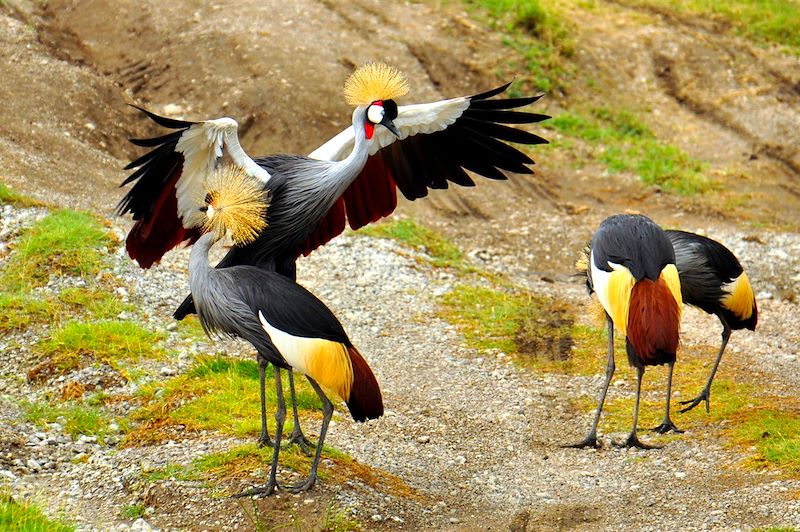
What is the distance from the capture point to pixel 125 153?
34.1ft

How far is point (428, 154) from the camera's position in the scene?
627 centimetres

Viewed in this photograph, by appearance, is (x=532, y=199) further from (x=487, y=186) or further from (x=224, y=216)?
(x=224, y=216)

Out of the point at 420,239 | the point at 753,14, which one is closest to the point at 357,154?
the point at 420,239

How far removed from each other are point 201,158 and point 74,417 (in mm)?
1753

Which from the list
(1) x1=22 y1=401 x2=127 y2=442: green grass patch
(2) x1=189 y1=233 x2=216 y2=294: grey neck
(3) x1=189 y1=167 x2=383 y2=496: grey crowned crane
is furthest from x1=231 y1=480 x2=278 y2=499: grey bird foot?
(1) x1=22 y1=401 x2=127 y2=442: green grass patch

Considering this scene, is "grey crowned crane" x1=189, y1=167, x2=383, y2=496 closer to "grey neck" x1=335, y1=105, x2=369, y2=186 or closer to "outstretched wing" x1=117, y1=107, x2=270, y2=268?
"outstretched wing" x1=117, y1=107, x2=270, y2=268

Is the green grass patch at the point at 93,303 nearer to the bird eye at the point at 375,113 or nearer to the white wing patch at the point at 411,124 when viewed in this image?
the white wing patch at the point at 411,124

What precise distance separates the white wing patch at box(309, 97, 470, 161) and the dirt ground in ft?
11.6

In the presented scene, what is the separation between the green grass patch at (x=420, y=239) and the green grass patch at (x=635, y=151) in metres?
3.06

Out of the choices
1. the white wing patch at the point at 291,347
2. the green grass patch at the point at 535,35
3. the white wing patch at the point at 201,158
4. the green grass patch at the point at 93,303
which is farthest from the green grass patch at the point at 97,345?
the green grass patch at the point at 535,35

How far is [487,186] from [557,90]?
253 centimetres

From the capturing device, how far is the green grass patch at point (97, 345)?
21.8ft

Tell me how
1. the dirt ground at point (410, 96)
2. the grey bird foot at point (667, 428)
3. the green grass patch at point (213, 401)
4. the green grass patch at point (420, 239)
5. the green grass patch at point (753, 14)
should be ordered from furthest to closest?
the green grass patch at point (753, 14) < the dirt ground at point (410, 96) < the green grass patch at point (420, 239) < the grey bird foot at point (667, 428) < the green grass patch at point (213, 401)

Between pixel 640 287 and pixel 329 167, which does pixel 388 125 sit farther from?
pixel 640 287
